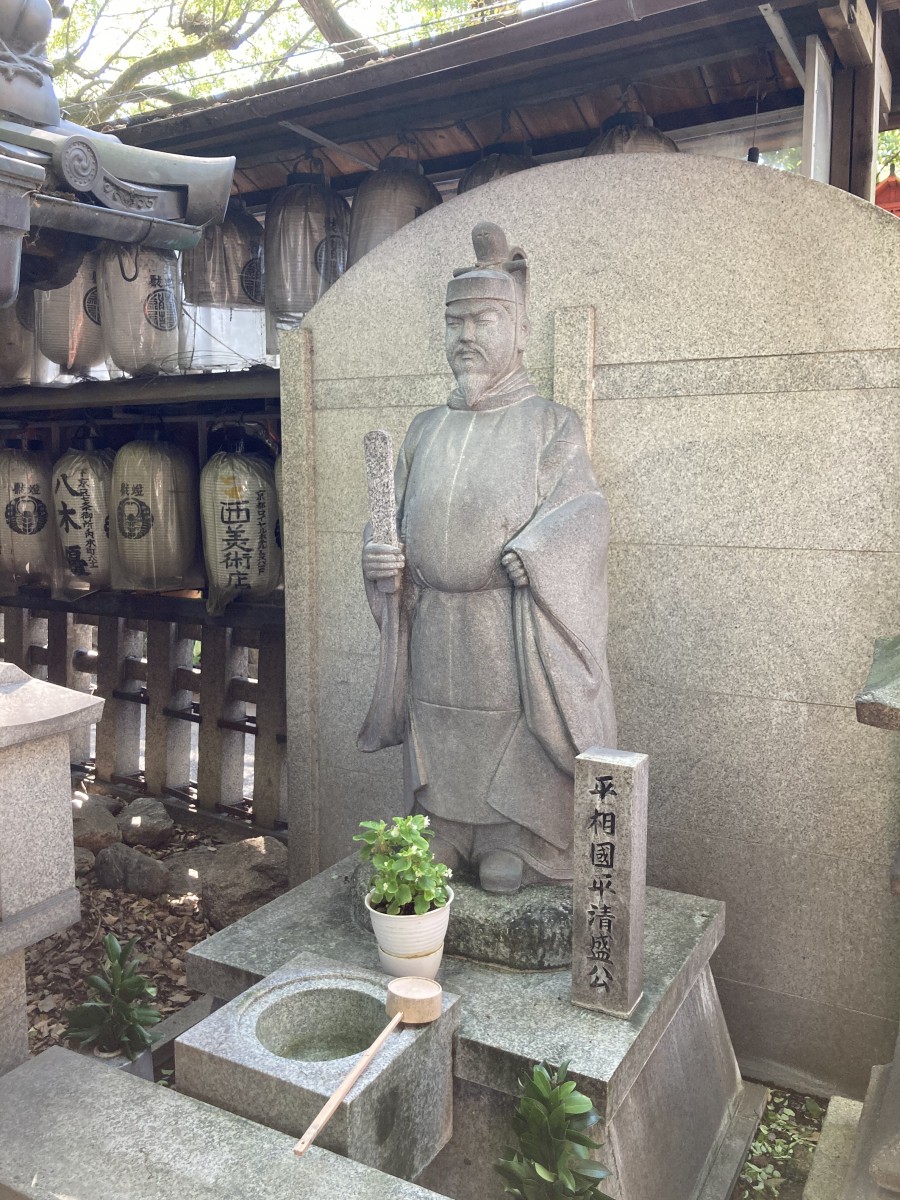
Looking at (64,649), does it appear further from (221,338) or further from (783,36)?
(783,36)

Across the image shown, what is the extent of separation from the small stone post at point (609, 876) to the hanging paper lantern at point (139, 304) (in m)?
4.61

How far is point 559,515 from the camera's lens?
382 cm

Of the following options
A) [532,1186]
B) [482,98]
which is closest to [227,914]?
[532,1186]

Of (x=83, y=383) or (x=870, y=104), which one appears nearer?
(x=870, y=104)

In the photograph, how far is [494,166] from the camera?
18.6ft

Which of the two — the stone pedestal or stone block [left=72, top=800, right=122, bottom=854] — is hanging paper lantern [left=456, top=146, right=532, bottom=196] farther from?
stone block [left=72, top=800, right=122, bottom=854]

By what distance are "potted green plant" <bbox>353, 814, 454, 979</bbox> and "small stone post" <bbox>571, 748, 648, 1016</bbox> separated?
1.71 ft

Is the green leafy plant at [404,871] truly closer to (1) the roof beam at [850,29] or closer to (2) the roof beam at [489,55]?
(2) the roof beam at [489,55]

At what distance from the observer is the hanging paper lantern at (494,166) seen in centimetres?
568

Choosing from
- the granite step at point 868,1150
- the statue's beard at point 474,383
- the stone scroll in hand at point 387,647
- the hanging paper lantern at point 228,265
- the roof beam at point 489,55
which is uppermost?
the roof beam at point 489,55

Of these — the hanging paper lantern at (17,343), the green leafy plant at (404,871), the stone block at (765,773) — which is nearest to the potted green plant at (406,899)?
the green leafy plant at (404,871)

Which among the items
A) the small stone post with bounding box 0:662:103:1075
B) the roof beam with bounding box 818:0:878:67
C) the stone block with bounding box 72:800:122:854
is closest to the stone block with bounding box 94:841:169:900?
the stone block with bounding box 72:800:122:854

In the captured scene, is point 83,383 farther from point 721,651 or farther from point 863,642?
point 863,642

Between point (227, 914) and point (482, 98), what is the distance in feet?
16.8
